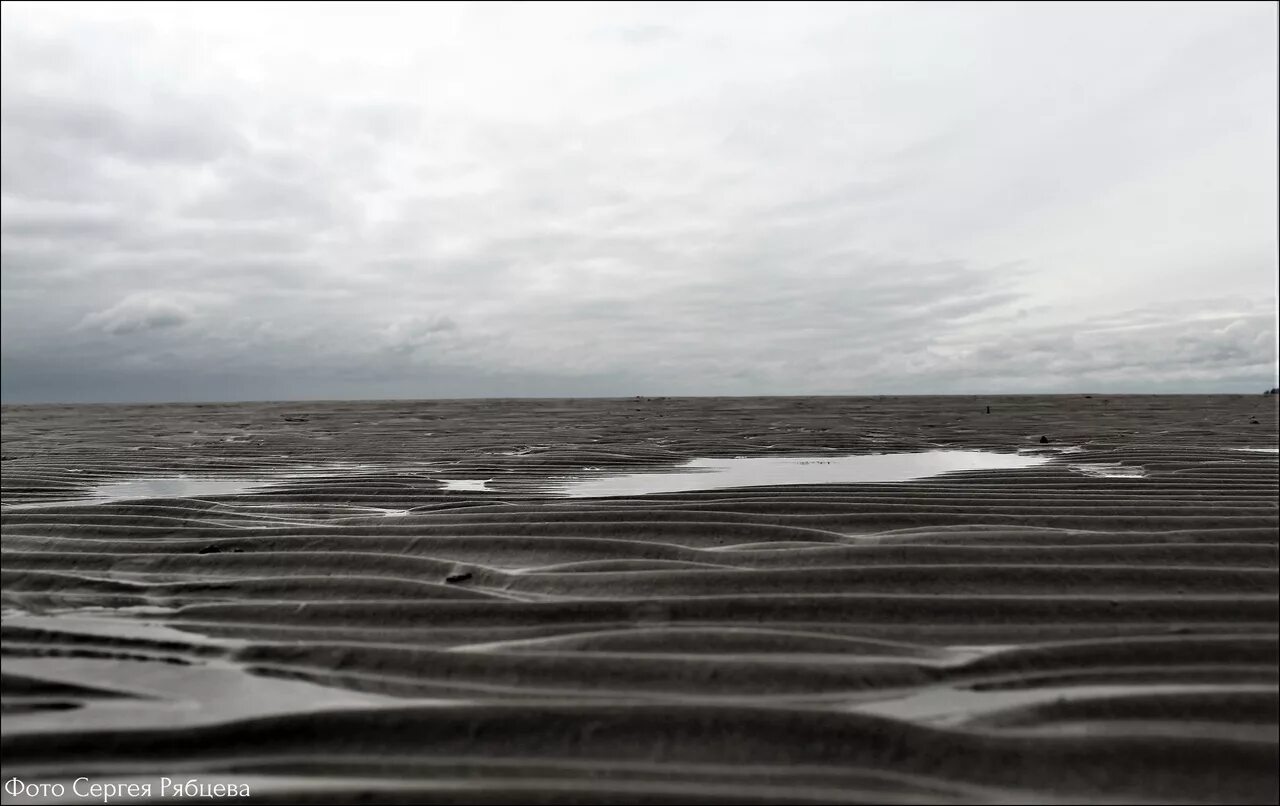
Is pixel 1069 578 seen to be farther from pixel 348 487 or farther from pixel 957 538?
pixel 348 487

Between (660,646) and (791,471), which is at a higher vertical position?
(791,471)

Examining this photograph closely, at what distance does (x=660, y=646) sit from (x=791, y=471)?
155 inches

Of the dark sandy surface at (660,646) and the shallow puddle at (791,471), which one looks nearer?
the dark sandy surface at (660,646)

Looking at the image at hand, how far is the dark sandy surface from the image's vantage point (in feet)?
5.90

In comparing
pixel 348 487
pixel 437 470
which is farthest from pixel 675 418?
pixel 348 487

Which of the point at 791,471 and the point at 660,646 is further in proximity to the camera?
the point at 791,471

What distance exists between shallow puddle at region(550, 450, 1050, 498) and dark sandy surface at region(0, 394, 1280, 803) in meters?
0.56

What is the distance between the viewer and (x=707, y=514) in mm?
4047

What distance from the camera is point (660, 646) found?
7.83 feet

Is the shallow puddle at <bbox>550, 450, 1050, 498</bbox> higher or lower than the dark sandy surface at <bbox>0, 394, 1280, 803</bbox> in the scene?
higher

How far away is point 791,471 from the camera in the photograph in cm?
619

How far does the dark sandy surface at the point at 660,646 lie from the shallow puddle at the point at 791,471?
56cm

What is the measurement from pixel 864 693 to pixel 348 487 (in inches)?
156

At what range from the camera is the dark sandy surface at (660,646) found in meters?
1.80
